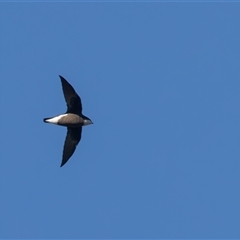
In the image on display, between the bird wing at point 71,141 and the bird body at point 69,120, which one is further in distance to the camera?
the bird wing at point 71,141

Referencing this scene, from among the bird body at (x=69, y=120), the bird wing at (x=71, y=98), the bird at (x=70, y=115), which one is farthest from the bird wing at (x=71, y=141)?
the bird wing at (x=71, y=98)

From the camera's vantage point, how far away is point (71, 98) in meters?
95.9

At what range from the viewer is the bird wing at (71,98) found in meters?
95.8

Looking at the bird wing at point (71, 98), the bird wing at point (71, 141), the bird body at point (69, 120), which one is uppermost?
the bird wing at point (71, 98)

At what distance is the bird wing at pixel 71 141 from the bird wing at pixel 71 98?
3.29ft

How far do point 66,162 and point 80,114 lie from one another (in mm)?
1709

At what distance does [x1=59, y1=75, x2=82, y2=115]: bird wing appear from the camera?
314 feet

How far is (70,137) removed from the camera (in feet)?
318

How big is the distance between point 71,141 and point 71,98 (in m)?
1.71

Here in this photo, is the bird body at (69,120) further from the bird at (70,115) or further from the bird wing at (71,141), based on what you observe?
the bird wing at (71,141)

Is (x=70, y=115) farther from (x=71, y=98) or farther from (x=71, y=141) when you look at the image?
(x=71, y=141)

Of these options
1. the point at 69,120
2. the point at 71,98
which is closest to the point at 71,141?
the point at 69,120

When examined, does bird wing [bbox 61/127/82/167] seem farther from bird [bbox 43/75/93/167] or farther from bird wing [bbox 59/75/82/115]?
bird wing [bbox 59/75/82/115]

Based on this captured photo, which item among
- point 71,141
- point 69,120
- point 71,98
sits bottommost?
point 71,141
